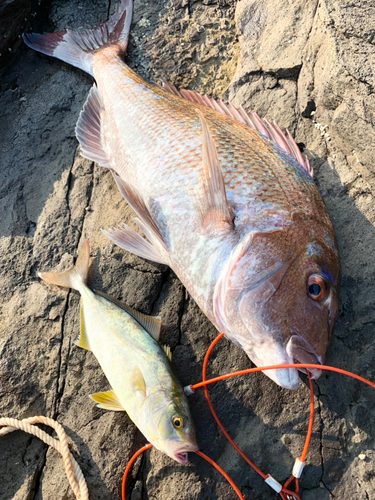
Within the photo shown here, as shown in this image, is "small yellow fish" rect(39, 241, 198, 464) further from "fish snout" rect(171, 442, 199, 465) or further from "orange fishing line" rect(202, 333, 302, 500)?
"orange fishing line" rect(202, 333, 302, 500)

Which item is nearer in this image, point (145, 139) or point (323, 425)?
point (323, 425)

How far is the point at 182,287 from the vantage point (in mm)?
2764

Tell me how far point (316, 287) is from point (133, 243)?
1260mm

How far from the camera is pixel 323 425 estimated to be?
7.91 ft

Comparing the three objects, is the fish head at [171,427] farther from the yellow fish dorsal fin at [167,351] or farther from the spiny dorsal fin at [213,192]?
the spiny dorsal fin at [213,192]

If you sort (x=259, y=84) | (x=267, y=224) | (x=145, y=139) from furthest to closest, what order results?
1. (x=259, y=84)
2. (x=145, y=139)
3. (x=267, y=224)

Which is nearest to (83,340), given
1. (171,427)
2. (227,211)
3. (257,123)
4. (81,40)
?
(171,427)

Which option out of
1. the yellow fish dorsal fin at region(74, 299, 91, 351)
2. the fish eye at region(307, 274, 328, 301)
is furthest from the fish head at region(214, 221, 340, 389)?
the yellow fish dorsal fin at region(74, 299, 91, 351)

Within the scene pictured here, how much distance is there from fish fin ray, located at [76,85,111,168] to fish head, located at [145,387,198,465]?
1.72m

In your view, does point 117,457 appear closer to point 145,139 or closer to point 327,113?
point 145,139

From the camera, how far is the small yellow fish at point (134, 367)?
2168 millimetres

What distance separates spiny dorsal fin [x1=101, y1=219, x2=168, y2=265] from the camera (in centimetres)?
263

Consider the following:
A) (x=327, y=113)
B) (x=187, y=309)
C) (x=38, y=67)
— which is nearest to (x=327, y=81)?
(x=327, y=113)

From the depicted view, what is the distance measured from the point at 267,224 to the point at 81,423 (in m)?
1.68
